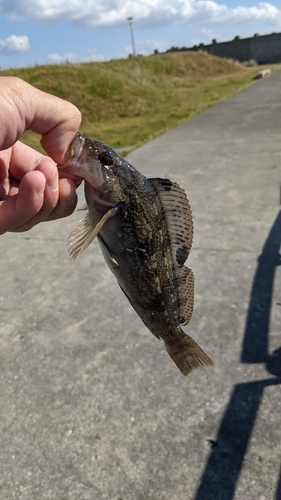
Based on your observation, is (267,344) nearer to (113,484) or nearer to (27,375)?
(113,484)

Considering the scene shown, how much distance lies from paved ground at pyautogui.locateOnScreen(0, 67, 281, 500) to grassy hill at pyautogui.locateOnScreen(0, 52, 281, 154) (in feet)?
26.1

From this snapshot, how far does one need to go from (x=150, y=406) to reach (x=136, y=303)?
1.98 metres

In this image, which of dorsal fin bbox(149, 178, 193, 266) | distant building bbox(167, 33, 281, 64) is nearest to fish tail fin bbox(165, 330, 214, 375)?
dorsal fin bbox(149, 178, 193, 266)

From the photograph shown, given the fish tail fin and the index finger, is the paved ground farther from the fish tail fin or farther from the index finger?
the index finger

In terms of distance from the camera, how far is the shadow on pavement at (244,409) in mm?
3318

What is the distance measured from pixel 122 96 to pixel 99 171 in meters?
20.9

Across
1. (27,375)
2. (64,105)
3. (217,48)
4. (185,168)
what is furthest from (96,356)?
(217,48)

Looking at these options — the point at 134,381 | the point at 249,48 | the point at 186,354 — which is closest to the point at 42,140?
the point at 186,354

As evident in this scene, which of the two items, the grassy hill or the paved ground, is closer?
the paved ground

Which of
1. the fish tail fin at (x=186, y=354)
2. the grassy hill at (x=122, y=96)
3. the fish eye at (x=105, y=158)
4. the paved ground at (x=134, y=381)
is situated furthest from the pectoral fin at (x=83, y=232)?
the grassy hill at (x=122, y=96)

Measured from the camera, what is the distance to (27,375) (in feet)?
14.7

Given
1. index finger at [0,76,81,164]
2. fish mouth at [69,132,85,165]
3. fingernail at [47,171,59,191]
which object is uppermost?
index finger at [0,76,81,164]

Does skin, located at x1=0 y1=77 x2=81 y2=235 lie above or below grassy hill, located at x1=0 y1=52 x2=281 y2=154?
above

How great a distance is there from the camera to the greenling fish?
86.9 inches
